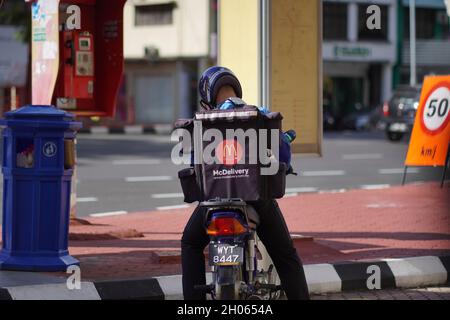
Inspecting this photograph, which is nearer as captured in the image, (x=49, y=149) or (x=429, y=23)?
(x=49, y=149)

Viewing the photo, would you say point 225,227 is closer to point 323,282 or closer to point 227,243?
point 227,243

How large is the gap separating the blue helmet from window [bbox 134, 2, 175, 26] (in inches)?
1672

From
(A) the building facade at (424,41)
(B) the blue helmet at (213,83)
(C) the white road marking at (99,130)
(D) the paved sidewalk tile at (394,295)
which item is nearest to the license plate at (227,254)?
(B) the blue helmet at (213,83)

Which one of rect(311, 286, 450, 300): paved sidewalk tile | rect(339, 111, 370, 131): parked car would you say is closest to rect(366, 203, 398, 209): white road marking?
rect(311, 286, 450, 300): paved sidewalk tile

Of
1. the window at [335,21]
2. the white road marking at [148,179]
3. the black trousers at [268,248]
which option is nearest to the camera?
the black trousers at [268,248]

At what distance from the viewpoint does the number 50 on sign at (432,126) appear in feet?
42.1

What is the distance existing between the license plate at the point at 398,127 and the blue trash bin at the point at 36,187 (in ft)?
80.2

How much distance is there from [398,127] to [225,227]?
26664 mm

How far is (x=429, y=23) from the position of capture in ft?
179

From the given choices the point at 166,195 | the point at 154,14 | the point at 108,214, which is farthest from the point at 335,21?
the point at 108,214

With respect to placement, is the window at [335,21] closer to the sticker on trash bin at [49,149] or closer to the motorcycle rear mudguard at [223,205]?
the sticker on trash bin at [49,149]

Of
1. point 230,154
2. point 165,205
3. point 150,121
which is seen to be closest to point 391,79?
point 150,121

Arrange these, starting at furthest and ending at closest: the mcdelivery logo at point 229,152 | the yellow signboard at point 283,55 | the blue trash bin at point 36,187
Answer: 1. the yellow signboard at point 283,55
2. the blue trash bin at point 36,187
3. the mcdelivery logo at point 229,152

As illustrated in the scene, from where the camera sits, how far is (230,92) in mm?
6457
